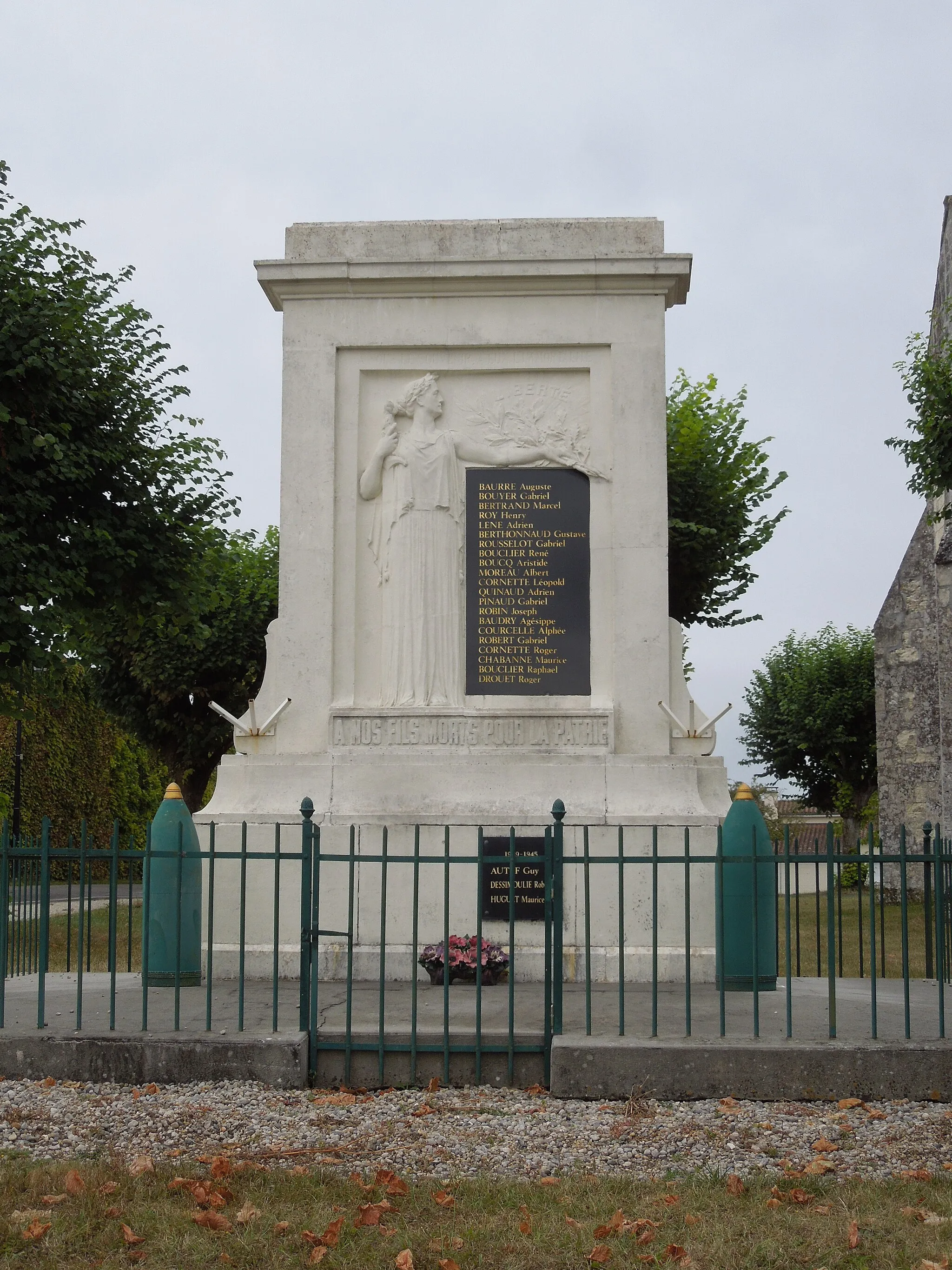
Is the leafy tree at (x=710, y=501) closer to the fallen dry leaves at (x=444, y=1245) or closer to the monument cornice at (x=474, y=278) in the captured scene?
the monument cornice at (x=474, y=278)

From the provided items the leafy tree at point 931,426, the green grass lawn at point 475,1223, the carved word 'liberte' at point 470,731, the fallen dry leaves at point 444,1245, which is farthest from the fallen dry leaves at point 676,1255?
the leafy tree at point 931,426

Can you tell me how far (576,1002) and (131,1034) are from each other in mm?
2839

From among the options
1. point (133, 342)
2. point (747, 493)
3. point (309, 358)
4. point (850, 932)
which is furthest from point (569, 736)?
point (747, 493)

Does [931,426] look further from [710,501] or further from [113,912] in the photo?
[113,912]

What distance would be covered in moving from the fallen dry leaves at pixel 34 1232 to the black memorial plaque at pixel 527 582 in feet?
19.7

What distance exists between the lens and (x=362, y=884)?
9.84 metres

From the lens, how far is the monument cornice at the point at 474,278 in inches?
418

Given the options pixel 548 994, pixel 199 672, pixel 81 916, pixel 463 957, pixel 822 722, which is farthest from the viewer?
pixel 822 722

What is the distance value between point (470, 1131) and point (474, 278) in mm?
6850

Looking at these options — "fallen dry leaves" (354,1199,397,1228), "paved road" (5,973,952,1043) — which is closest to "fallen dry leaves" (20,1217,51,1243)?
"fallen dry leaves" (354,1199,397,1228)

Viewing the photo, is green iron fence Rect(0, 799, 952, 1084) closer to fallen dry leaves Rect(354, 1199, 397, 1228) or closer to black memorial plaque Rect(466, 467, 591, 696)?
black memorial plaque Rect(466, 467, 591, 696)

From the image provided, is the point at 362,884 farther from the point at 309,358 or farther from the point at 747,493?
the point at 747,493

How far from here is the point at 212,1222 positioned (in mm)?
5023

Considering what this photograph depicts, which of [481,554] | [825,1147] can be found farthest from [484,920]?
[825,1147]
